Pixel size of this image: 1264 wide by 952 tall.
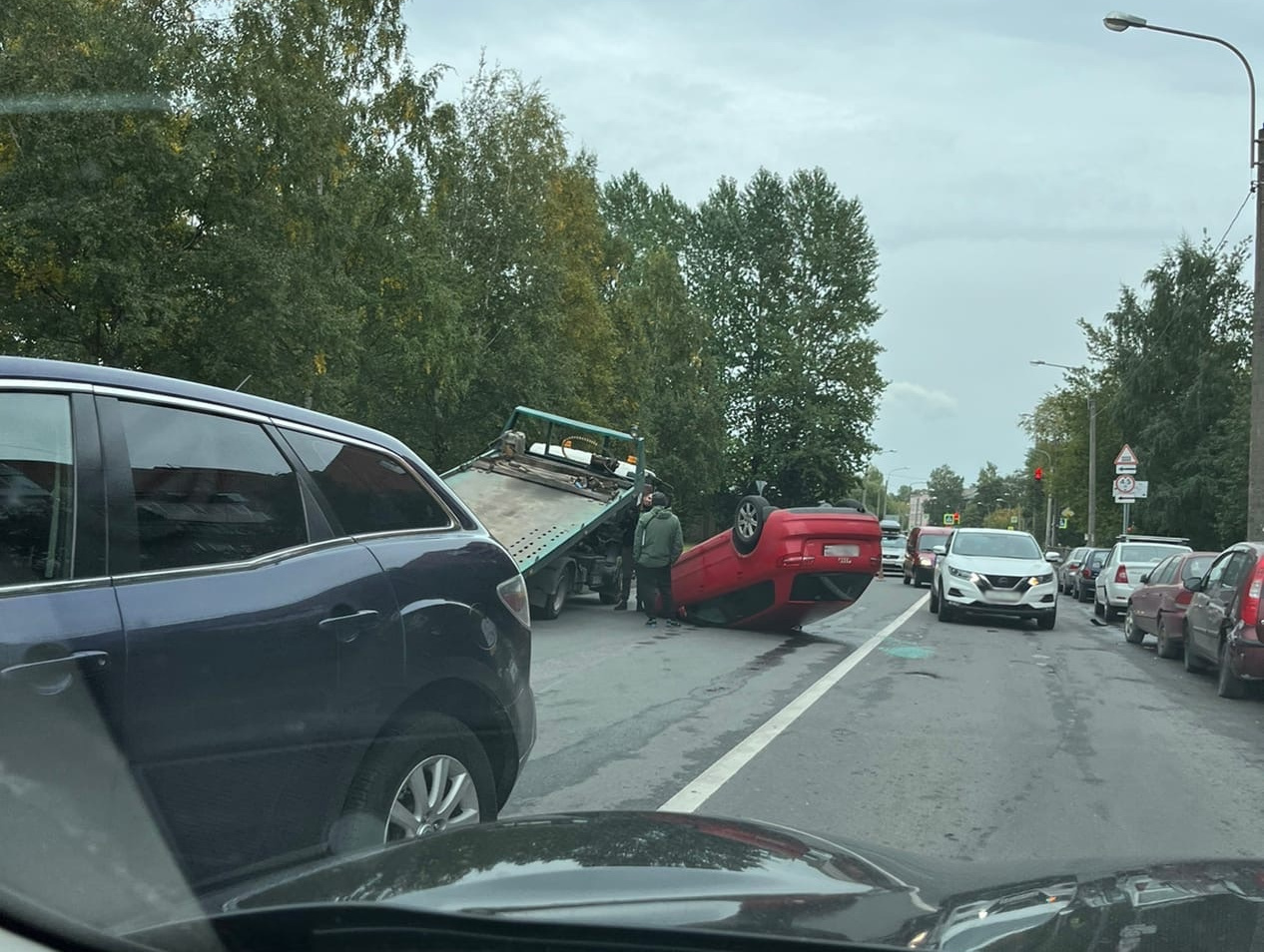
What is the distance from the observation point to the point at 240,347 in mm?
21641

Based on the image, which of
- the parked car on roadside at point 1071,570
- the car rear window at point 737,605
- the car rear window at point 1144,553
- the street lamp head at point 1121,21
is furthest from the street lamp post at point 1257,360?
the parked car on roadside at point 1071,570

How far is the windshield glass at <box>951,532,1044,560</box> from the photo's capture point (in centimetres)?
2123

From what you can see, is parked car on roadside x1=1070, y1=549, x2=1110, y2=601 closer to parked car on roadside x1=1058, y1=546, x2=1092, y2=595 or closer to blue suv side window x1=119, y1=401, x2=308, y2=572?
parked car on roadside x1=1058, y1=546, x2=1092, y2=595

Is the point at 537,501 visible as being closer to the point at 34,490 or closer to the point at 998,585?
the point at 998,585

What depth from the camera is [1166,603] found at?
15.8m

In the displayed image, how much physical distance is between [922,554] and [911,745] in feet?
85.2

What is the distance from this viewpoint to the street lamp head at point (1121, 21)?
20.5m

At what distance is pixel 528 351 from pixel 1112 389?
3949 centimetres

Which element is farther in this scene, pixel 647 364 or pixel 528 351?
pixel 647 364

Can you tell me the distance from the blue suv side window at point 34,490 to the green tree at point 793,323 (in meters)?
52.9

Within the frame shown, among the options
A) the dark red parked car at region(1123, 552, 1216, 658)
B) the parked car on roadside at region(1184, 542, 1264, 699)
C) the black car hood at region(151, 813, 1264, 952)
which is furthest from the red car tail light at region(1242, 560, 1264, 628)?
the black car hood at region(151, 813, 1264, 952)

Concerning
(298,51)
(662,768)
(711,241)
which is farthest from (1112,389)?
(662,768)

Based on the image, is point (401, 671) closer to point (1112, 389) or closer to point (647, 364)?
point (647, 364)

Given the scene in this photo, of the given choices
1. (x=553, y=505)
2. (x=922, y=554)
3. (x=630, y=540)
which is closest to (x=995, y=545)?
(x=630, y=540)
